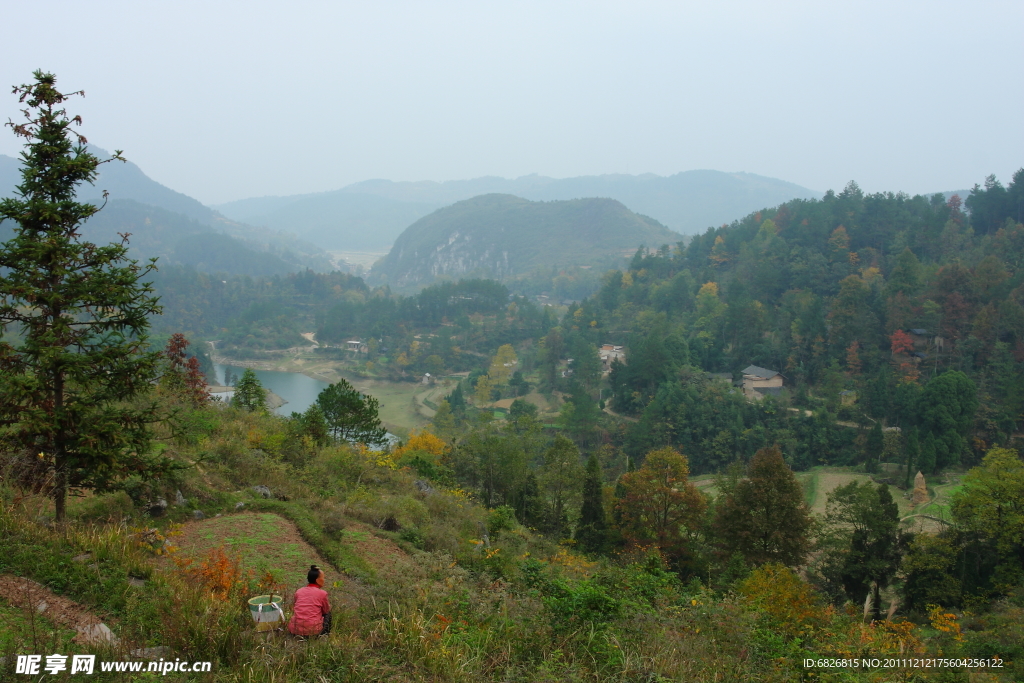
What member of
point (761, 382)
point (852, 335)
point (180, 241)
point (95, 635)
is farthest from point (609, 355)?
point (180, 241)

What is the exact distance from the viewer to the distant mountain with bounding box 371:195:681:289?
120 meters

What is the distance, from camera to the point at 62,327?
471cm

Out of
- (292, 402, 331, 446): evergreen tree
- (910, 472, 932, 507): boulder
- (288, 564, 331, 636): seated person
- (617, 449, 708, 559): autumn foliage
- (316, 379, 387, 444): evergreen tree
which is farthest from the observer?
(910, 472, 932, 507): boulder

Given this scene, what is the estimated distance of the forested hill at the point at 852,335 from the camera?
29.1 meters

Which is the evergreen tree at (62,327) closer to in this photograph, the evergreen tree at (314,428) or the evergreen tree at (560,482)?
the evergreen tree at (314,428)

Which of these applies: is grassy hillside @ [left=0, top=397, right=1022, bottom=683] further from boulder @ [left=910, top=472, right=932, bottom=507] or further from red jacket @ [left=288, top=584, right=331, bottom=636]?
boulder @ [left=910, top=472, right=932, bottom=507]

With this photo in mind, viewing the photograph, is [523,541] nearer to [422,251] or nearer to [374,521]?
[374,521]

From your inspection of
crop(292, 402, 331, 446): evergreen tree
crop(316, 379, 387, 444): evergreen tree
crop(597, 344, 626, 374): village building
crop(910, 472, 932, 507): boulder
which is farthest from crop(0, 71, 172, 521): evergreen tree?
crop(597, 344, 626, 374): village building

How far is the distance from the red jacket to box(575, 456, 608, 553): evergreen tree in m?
11.9

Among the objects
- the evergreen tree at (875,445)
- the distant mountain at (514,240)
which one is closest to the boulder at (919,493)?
the evergreen tree at (875,445)

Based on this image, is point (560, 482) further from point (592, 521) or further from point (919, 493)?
point (919, 493)

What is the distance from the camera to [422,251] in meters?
143

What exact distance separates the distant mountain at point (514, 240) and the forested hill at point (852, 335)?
199 ft

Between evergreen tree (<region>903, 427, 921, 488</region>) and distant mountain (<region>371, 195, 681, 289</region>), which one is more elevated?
distant mountain (<region>371, 195, 681, 289</region>)
